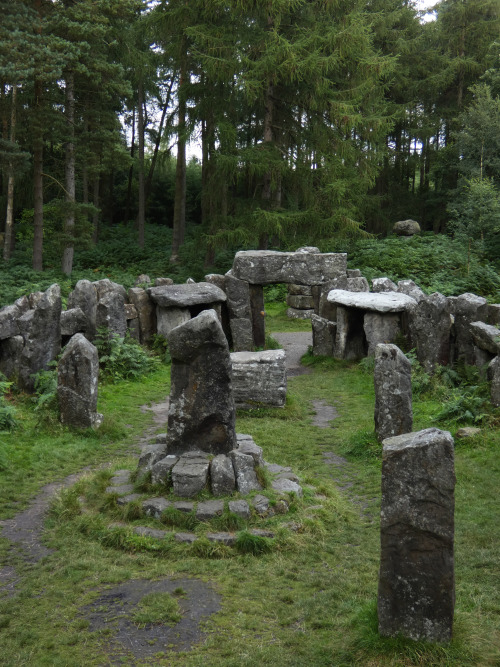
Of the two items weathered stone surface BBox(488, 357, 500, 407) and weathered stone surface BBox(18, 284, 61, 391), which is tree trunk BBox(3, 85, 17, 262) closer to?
weathered stone surface BBox(18, 284, 61, 391)

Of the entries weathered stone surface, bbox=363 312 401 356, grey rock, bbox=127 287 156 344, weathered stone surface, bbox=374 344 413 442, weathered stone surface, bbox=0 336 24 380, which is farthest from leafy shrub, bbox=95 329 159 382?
weathered stone surface, bbox=374 344 413 442

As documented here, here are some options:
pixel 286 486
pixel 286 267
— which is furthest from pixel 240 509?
pixel 286 267

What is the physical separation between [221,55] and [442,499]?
24932mm

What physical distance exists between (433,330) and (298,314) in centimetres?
1174

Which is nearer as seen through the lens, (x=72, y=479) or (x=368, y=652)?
(x=368, y=652)

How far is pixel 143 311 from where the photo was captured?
18.0 m

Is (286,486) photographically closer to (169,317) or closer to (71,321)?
(71,321)

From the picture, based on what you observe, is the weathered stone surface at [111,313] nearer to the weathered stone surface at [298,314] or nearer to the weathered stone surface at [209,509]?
the weathered stone surface at [209,509]

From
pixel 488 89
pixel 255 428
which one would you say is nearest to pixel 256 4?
pixel 488 89

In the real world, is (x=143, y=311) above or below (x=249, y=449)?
above

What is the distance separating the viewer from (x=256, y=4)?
85.9ft

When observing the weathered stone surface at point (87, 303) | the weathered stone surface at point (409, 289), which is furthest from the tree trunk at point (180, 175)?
the weathered stone surface at point (87, 303)

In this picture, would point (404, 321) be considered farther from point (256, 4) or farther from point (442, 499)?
point (256, 4)

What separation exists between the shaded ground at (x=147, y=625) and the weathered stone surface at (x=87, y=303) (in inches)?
376
